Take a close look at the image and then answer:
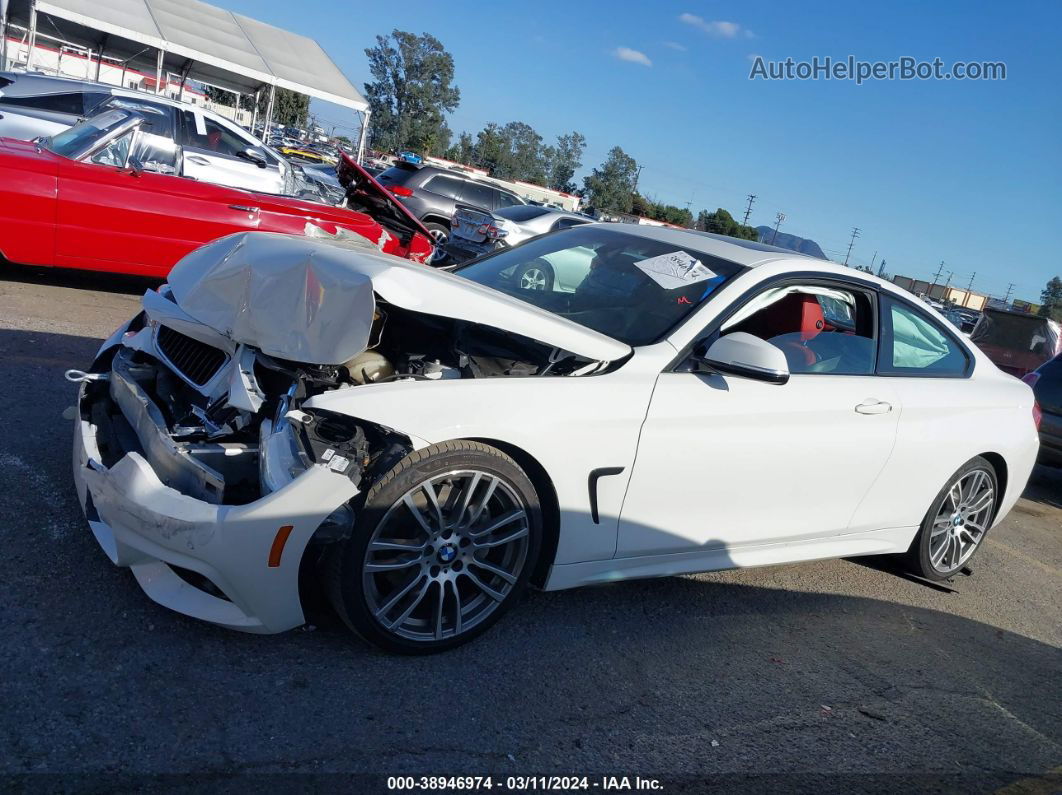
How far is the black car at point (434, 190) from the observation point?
1689cm

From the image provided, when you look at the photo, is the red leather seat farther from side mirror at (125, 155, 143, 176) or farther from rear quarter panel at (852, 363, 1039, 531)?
side mirror at (125, 155, 143, 176)

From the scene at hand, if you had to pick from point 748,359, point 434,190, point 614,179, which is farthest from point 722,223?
point 748,359

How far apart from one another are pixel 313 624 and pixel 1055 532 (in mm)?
6095

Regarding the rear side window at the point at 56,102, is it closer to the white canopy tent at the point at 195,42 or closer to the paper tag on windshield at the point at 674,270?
the white canopy tent at the point at 195,42

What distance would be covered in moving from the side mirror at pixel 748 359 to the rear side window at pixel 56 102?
10.2 metres

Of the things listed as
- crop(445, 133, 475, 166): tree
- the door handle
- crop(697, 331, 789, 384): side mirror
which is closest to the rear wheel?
crop(697, 331, 789, 384): side mirror

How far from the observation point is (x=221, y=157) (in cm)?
865

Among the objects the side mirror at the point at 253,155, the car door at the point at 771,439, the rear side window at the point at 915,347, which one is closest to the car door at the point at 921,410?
the rear side window at the point at 915,347

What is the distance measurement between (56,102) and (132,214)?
5.02 metres

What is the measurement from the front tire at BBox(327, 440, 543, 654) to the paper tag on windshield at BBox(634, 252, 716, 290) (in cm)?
127

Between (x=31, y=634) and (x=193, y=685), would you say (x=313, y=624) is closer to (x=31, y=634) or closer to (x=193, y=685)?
(x=193, y=685)

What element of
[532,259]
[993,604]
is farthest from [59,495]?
[993,604]

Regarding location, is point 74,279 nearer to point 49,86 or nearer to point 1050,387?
point 49,86

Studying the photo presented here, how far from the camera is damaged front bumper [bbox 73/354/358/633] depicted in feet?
8.50
